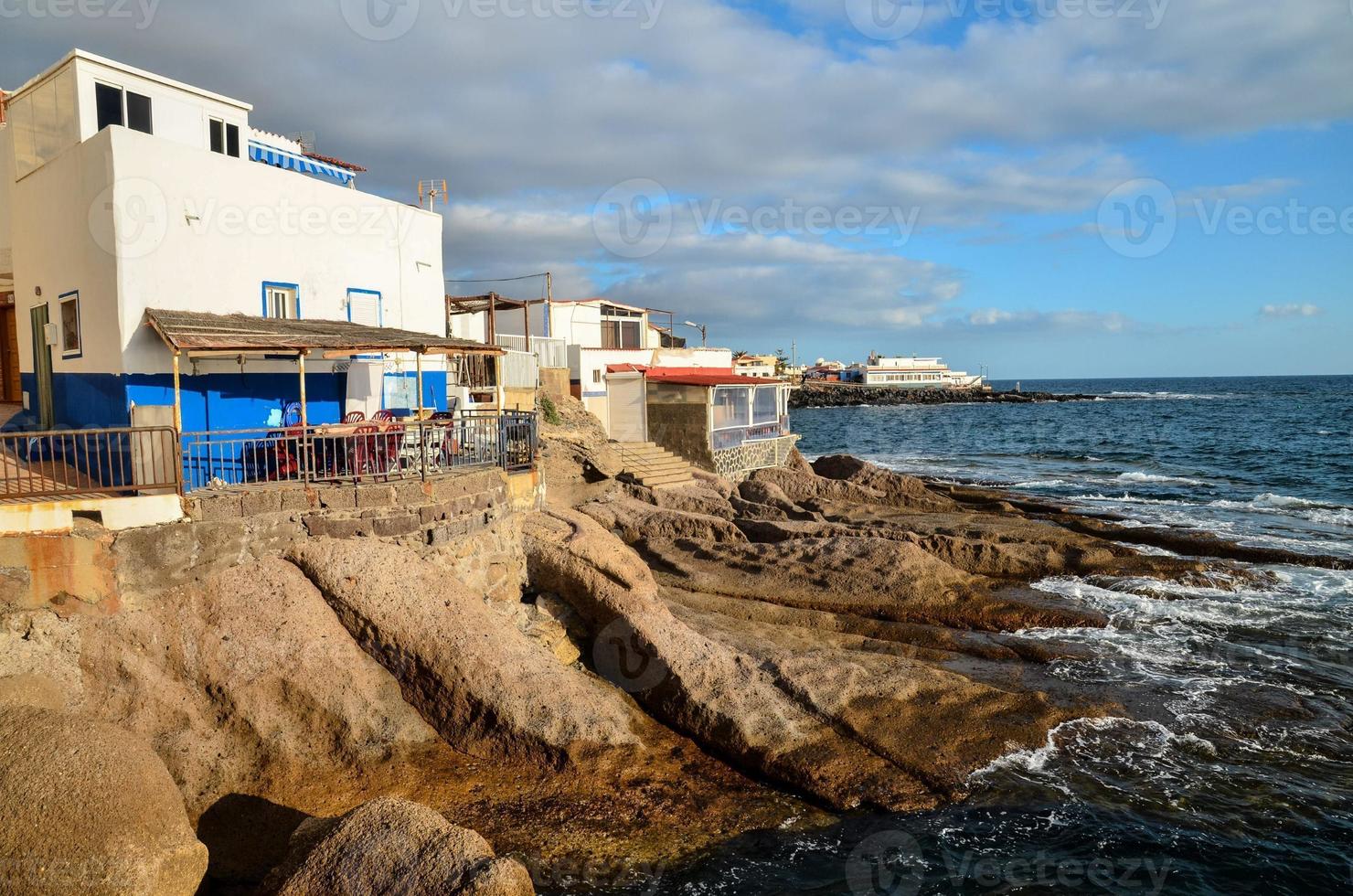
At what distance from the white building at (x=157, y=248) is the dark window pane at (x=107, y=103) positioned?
0.09ft

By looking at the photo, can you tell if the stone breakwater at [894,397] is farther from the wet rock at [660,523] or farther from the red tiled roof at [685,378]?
the wet rock at [660,523]

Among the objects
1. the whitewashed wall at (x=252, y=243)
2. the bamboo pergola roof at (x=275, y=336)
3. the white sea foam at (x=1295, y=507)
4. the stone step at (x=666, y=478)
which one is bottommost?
the white sea foam at (x=1295, y=507)

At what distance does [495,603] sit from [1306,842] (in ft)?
32.7

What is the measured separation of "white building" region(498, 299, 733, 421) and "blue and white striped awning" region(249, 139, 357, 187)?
13.9 m

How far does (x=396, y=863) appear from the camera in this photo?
6.41 meters

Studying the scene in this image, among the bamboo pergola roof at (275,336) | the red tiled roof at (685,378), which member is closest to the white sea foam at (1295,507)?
the red tiled roof at (685,378)

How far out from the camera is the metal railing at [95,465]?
948 cm

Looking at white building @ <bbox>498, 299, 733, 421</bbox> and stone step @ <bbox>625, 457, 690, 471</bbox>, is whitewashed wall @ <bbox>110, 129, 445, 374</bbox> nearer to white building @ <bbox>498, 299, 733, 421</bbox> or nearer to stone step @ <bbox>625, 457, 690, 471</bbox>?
stone step @ <bbox>625, 457, 690, 471</bbox>

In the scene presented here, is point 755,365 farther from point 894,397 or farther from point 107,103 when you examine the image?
point 107,103

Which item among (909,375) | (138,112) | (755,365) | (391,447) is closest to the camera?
(391,447)

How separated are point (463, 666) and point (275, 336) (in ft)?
18.3

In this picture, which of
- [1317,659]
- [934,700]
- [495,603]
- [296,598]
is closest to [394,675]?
[296,598]

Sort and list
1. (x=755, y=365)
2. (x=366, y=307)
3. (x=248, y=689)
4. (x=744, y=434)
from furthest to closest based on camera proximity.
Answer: (x=755, y=365) < (x=744, y=434) < (x=366, y=307) < (x=248, y=689)

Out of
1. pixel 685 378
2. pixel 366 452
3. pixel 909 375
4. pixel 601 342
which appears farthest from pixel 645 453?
pixel 909 375
